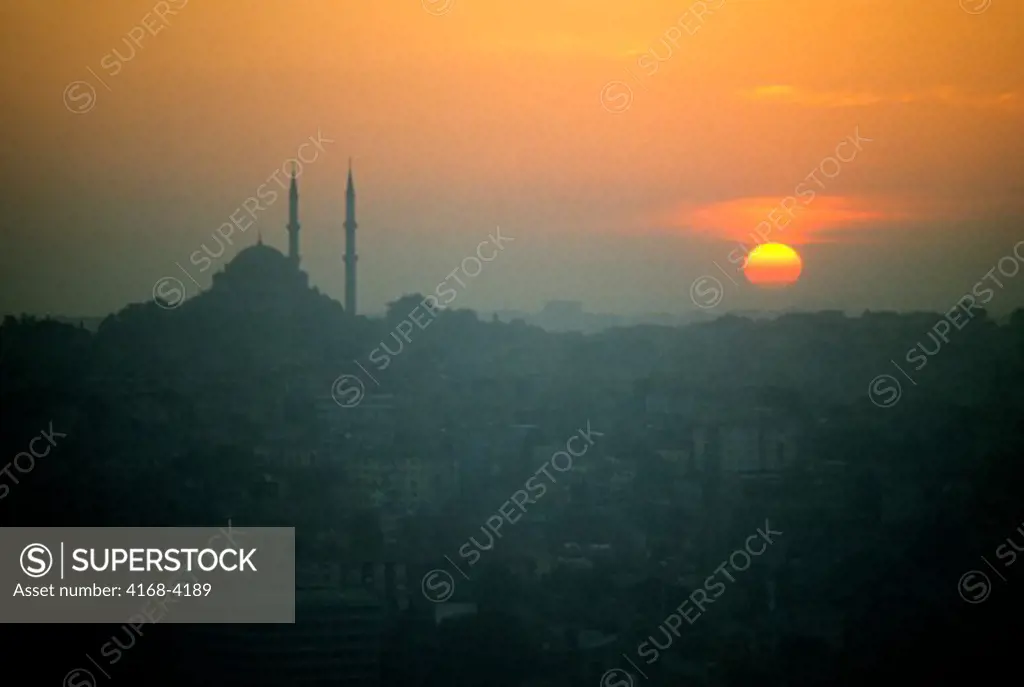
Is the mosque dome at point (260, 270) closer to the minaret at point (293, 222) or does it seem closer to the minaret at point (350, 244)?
the minaret at point (293, 222)

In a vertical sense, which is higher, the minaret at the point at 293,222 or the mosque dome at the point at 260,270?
the minaret at the point at 293,222

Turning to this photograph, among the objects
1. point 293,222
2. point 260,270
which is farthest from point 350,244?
point 260,270

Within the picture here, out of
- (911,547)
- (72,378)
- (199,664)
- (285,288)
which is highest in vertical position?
(285,288)

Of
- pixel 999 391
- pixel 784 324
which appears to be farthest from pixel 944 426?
pixel 784 324

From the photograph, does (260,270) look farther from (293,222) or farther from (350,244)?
(350,244)

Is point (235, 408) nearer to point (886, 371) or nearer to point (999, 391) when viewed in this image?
point (886, 371)

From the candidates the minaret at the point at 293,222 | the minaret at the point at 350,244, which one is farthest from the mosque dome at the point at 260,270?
the minaret at the point at 350,244

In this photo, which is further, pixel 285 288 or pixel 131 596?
pixel 285 288
